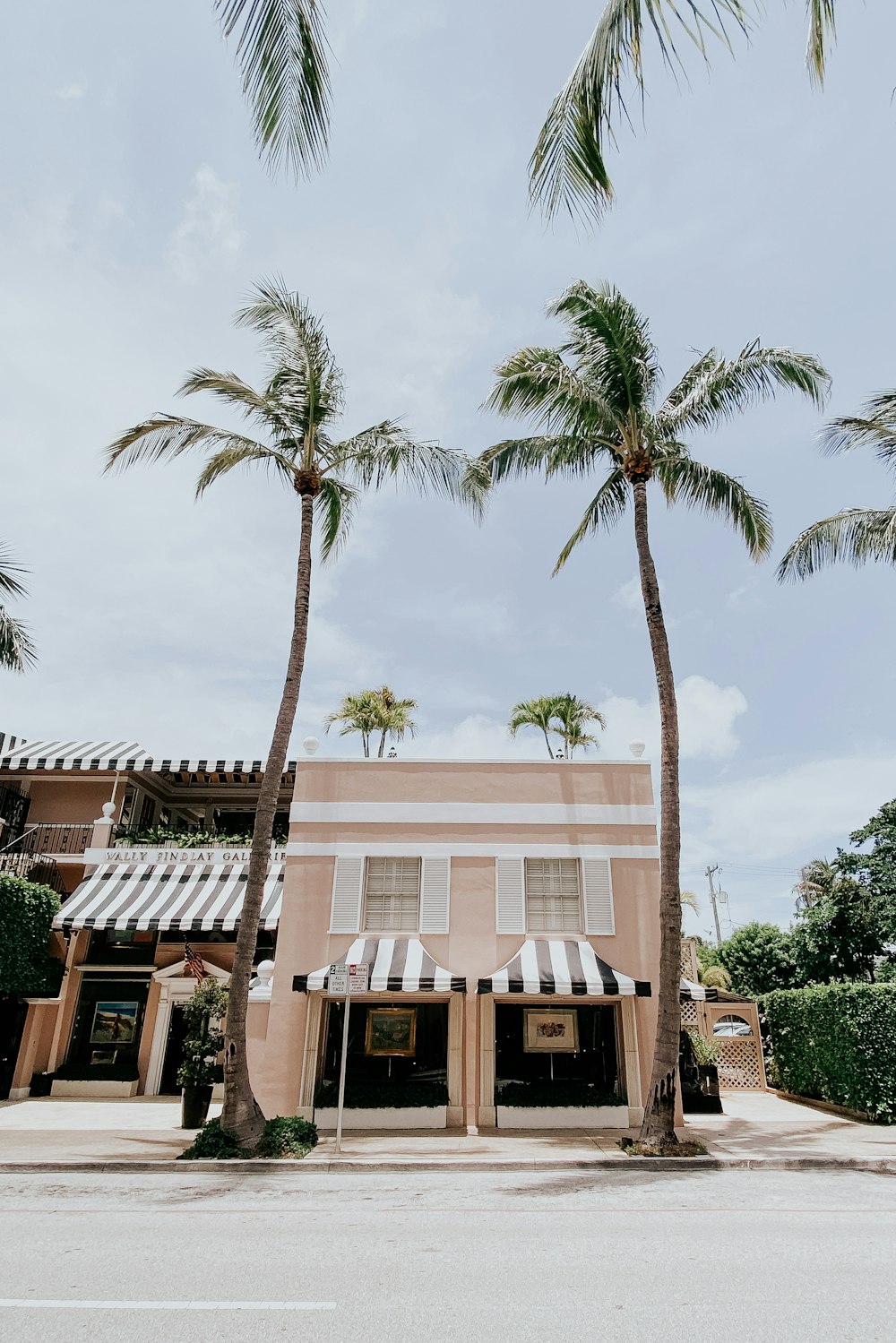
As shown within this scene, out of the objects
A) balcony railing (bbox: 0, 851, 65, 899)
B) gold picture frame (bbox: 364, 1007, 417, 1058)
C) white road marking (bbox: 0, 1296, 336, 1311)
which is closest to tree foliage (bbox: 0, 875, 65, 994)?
balcony railing (bbox: 0, 851, 65, 899)

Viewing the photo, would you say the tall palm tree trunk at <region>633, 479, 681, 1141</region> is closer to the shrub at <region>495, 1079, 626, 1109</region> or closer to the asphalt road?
the asphalt road

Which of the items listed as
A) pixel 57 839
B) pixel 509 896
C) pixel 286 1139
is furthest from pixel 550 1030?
pixel 57 839

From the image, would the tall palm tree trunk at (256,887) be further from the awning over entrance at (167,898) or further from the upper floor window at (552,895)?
the awning over entrance at (167,898)

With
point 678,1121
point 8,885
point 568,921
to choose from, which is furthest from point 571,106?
point 8,885

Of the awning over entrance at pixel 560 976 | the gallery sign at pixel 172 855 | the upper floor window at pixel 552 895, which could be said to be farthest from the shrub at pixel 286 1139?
the gallery sign at pixel 172 855

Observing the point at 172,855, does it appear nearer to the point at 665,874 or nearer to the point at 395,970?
the point at 395,970

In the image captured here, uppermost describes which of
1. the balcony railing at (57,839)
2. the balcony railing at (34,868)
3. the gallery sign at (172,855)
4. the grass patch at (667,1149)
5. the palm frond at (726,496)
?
the palm frond at (726,496)

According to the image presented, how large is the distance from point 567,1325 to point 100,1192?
6553 millimetres

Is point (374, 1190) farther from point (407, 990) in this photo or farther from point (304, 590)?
point (304, 590)

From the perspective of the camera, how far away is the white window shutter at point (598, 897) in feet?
47.6

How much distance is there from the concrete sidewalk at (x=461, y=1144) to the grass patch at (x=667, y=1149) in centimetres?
19

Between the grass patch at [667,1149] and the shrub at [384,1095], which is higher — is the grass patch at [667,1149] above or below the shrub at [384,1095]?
below

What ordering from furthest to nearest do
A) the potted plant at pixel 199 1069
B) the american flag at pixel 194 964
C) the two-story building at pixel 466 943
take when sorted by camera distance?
the american flag at pixel 194 964 < the two-story building at pixel 466 943 < the potted plant at pixel 199 1069

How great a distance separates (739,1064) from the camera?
2169cm
